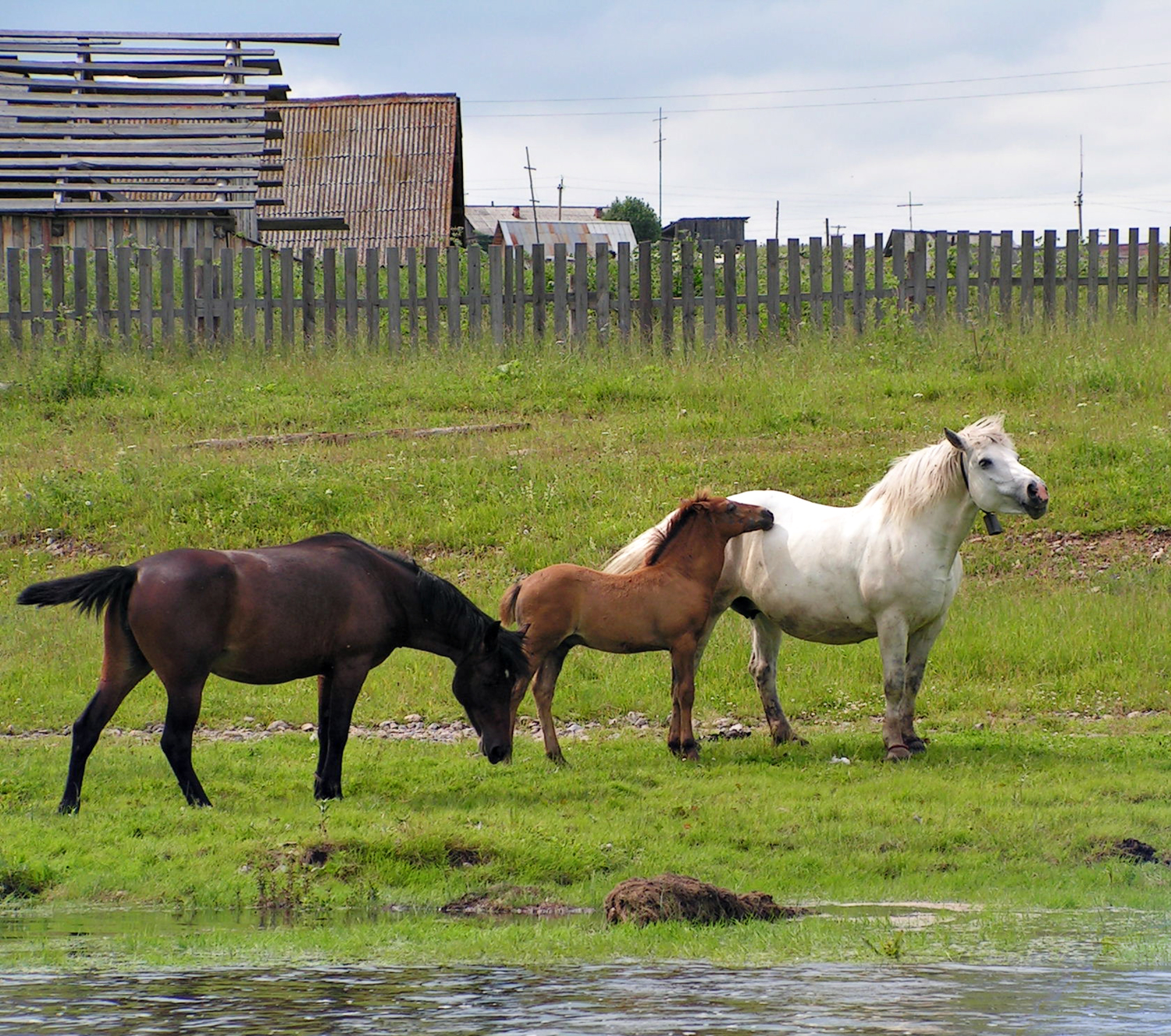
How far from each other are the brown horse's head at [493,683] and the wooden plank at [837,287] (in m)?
11.9

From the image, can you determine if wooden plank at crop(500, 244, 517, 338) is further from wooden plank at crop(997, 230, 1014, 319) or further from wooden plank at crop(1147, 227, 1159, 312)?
wooden plank at crop(1147, 227, 1159, 312)

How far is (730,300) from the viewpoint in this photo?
19.9 meters

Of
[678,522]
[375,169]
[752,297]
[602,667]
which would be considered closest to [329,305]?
[752,297]

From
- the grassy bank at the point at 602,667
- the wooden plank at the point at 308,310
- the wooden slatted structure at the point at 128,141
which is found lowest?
the grassy bank at the point at 602,667

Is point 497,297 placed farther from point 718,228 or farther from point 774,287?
point 718,228

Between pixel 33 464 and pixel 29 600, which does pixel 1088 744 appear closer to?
pixel 29 600

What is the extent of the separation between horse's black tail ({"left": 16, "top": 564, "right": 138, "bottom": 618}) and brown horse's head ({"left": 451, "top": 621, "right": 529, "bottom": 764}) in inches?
77.3

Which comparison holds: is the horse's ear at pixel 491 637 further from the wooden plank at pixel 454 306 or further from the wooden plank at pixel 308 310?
the wooden plank at pixel 308 310

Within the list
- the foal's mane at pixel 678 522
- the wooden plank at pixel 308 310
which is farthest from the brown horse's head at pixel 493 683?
the wooden plank at pixel 308 310

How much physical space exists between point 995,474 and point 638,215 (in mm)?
66520

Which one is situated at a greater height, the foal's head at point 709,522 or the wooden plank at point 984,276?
the wooden plank at point 984,276

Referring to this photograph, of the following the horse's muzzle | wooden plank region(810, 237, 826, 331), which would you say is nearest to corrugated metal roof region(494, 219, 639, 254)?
wooden plank region(810, 237, 826, 331)

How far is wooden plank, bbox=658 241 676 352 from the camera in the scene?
20.1m

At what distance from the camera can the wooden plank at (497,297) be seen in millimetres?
20203
